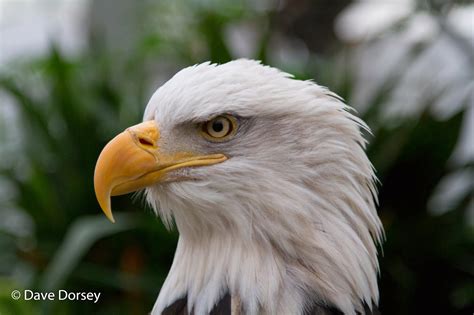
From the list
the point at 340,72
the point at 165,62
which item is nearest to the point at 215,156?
the point at 340,72

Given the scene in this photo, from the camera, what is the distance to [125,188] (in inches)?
76.8

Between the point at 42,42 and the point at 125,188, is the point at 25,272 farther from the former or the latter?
the point at 42,42

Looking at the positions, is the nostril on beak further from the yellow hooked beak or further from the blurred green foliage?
the blurred green foliage

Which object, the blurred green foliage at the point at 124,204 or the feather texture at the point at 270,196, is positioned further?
the blurred green foliage at the point at 124,204

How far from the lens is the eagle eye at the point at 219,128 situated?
1.99 meters

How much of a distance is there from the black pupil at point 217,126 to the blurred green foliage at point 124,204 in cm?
187

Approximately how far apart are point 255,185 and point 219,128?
189 mm

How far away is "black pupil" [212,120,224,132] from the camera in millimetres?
1993

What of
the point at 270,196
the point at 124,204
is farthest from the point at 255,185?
the point at 124,204

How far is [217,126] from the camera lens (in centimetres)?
200
